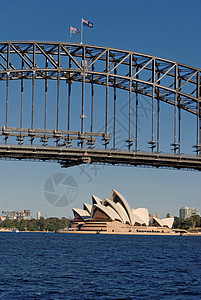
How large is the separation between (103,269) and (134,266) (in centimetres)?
358

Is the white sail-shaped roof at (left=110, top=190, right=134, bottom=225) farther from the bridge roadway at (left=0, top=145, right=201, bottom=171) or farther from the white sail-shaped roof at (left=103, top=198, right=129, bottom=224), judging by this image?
the bridge roadway at (left=0, top=145, right=201, bottom=171)

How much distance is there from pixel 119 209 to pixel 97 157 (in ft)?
365

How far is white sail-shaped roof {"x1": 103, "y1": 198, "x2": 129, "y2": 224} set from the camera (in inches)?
7066

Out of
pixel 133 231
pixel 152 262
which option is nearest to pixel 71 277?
pixel 152 262

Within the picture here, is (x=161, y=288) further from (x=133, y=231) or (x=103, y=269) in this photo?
(x=133, y=231)

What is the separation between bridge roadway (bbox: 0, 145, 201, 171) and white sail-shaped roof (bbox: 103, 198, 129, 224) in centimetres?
9881

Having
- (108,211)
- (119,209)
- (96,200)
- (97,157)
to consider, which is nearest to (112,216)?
(108,211)

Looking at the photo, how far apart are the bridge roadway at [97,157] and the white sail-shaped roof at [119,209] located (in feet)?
324

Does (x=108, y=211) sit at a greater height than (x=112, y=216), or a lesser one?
greater

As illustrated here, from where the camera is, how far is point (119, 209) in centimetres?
18325

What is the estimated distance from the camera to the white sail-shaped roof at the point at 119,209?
179 m

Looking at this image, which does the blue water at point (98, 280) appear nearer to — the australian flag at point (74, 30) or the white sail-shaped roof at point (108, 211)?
the australian flag at point (74, 30)

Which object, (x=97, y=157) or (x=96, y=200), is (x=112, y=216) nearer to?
(x=96, y=200)

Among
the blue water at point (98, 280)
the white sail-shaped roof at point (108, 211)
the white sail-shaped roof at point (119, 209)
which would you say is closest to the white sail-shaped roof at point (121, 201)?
the white sail-shaped roof at point (119, 209)
